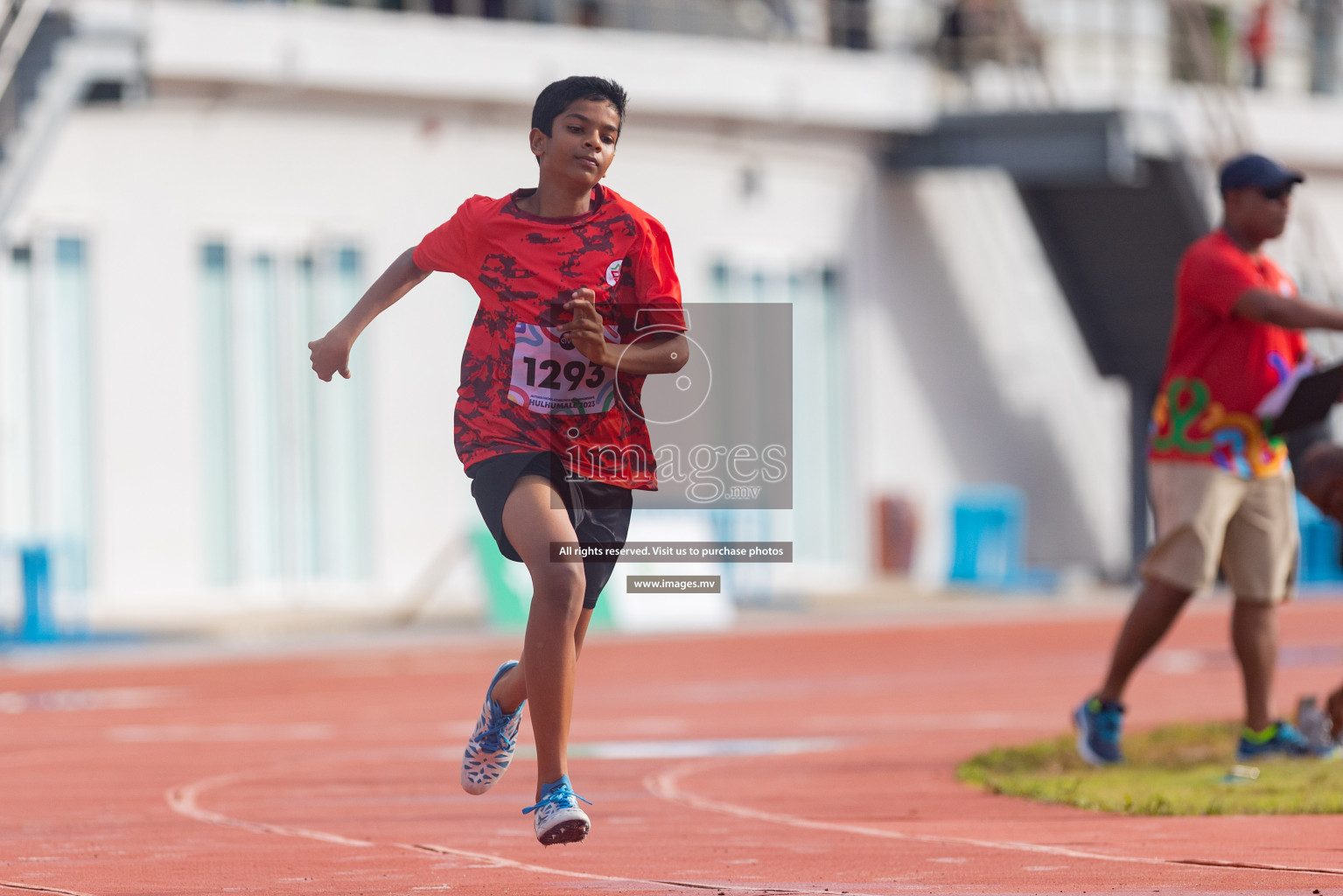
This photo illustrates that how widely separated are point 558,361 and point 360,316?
0.57 meters

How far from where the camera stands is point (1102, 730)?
841 cm

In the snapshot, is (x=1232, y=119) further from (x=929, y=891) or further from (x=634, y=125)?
(x=929, y=891)

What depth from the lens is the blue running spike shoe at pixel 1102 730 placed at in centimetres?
839

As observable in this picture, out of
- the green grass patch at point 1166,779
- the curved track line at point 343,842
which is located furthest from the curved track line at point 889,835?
the curved track line at point 343,842

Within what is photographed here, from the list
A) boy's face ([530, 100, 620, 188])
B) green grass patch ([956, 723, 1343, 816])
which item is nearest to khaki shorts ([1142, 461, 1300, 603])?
green grass patch ([956, 723, 1343, 816])

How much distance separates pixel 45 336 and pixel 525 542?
14783 millimetres

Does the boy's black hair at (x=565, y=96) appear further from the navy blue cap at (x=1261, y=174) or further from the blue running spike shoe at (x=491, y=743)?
the navy blue cap at (x=1261, y=174)

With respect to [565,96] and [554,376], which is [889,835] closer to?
[554,376]

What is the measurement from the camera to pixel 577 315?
568cm

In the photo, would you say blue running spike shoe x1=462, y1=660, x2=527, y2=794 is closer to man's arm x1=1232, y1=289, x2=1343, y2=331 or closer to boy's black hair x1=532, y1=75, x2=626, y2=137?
boy's black hair x1=532, y1=75, x2=626, y2=137

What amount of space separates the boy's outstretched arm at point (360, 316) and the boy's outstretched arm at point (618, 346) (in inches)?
20.5

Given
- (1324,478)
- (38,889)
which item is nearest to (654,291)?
(38,889)

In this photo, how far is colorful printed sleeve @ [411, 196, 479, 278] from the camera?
597 centimetres

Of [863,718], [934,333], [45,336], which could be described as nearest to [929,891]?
[863,718]
